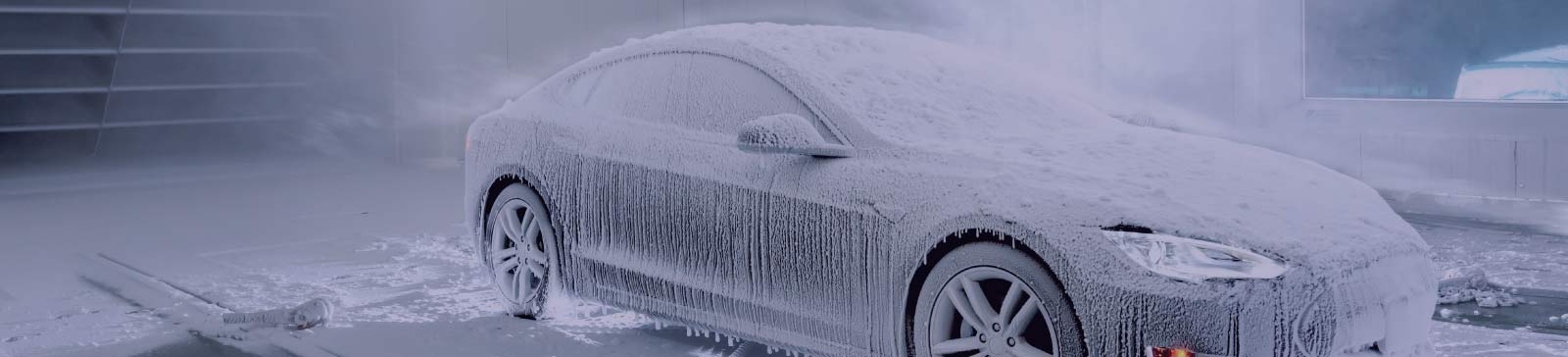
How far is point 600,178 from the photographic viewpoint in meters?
5.28

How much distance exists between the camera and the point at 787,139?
433cm

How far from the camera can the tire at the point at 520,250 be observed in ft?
18.6

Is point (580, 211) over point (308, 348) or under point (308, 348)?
over

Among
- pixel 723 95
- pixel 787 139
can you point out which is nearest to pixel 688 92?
pixel 723 95

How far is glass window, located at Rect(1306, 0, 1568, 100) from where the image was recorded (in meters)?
9.39

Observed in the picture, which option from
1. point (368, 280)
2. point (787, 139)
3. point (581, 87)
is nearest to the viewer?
point (787, 139)

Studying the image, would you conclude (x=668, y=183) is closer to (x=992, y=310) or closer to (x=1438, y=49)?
(x=992, y=310)

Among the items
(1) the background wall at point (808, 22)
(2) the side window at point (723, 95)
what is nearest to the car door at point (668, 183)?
(2) the side window at point (723, 95)

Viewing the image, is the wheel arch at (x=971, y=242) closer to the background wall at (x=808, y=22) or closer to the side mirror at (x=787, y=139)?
the side mirror at (x=787, y=139)

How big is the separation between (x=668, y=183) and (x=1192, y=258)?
1919 millimetres

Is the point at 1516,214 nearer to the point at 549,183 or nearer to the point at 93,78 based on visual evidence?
the point at 549,183

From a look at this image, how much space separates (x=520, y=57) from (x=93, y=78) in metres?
4.36

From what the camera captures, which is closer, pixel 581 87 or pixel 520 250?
pixel 581 87

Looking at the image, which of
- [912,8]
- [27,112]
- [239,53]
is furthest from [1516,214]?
[27,112]
